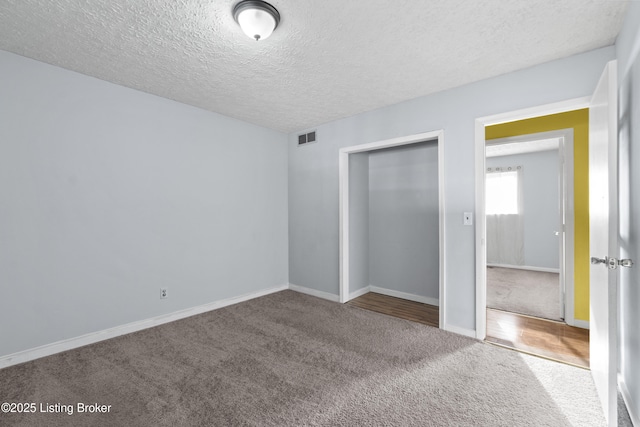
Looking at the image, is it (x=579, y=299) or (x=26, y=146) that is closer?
(x=26, y=146)

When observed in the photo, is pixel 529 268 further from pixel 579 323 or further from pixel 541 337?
pixel 541 337

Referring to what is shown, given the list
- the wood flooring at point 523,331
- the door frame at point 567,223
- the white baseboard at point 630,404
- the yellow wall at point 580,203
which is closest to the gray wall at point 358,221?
the wood flooring at point 523,331

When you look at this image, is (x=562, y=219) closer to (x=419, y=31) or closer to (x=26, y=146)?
(x=419, y=31)

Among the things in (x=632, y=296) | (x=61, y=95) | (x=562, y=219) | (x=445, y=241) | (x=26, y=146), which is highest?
(x=61, y=95)

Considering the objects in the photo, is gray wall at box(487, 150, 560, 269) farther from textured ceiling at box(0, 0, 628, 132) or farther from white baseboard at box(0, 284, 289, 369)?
white baseboard at box(0, 284, 289, 369)

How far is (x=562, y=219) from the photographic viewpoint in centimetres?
330

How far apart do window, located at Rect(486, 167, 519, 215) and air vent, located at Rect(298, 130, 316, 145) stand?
468cm

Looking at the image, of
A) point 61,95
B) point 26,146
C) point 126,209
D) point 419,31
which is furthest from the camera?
point 126,209

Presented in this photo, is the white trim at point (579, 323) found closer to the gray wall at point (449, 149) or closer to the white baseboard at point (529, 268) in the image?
the gray wall at point (449, 149)

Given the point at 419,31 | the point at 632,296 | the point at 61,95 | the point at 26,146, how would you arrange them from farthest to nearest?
the point at 61,95
the point at 26,146
the point at 419,31
the point at 632,296

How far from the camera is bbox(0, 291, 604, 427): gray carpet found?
1.73 meters

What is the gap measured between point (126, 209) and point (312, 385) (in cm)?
252

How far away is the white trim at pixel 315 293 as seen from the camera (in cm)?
400

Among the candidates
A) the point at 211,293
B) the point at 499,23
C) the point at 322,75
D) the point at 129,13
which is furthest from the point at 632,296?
the point at 211,293
